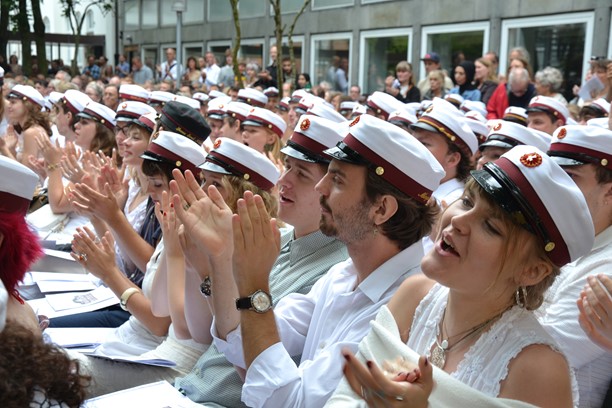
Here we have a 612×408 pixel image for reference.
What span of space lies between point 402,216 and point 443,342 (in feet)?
2.01

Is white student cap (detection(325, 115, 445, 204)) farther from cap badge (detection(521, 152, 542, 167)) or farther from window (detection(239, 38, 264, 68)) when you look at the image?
window (detection(239, 38, 264, 68))

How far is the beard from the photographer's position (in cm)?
243

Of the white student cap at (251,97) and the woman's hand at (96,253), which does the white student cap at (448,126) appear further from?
the white student cap at (251,97)

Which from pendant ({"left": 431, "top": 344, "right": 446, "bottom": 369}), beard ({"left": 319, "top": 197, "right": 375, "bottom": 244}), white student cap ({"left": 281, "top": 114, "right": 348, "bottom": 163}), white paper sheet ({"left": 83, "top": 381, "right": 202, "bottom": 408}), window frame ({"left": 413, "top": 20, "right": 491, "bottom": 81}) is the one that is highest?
window frame ({"left": 413, "top": 20, "right": 491, "bottom": 81})

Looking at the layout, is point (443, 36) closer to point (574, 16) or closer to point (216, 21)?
point (574, 16)

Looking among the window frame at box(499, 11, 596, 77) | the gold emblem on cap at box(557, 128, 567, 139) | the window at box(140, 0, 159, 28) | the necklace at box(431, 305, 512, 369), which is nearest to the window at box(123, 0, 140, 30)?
the window at box(140, 0, 159, 28)

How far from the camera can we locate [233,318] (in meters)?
2.31

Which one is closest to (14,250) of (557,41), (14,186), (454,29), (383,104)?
(14,186)

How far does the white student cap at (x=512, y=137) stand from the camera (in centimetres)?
430

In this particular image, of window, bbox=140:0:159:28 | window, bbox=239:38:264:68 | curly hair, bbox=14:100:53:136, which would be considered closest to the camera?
curly hair, bbox=14:100:53:136

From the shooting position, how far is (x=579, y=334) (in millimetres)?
2350

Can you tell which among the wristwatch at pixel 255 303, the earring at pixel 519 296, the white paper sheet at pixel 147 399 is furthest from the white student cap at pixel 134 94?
the earring at pixel 519 296

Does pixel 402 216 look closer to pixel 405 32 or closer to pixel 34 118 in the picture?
pixel 34 118

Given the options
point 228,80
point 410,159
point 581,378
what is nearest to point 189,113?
point 410,159
